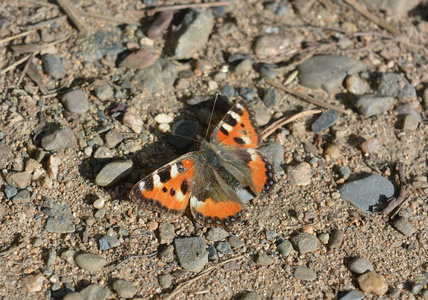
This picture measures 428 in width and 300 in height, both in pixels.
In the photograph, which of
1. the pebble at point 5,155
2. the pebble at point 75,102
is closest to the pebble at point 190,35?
the pebble at point 75,102

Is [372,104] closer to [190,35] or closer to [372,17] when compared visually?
[372,17]

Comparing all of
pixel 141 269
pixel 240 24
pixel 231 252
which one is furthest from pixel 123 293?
pixel 240 24

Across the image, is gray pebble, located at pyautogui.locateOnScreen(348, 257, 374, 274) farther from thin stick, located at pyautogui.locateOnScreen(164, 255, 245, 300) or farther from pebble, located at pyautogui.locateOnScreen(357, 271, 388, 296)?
thin stick, located at pyautogui.locateOnScreen(164, 255, 245, 300)

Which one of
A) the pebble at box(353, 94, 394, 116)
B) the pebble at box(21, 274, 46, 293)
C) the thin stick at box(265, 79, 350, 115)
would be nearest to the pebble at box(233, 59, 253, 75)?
the thin stick at box(265, 79, 350, 115)

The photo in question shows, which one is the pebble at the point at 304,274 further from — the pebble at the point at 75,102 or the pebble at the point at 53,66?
the pebble at the point at 53,66

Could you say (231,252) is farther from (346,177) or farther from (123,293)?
(346,177)
